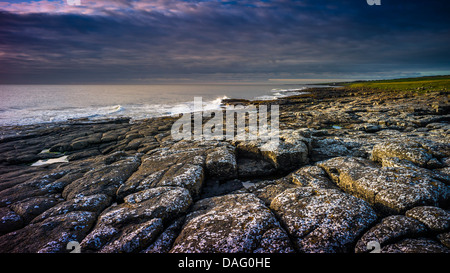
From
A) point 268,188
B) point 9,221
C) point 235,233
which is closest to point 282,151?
point 268,188

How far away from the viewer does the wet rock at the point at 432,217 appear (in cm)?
622

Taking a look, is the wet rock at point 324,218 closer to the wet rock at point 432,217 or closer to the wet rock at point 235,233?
the wet rock at point 235,233

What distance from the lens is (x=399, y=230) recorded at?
6289mm

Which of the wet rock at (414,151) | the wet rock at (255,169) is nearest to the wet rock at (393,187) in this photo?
the wet rock at (414,151)

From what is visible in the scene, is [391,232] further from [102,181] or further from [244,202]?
[102,181]

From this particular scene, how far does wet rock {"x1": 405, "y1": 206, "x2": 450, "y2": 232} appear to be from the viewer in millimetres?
6223

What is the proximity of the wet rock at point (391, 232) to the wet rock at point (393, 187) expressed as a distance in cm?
160

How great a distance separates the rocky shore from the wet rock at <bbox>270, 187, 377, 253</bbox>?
0.04 metres

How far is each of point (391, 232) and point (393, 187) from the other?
131 inches

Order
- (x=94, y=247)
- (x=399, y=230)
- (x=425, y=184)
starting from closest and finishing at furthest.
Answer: (x=399, y=230)
(x=94, y=247)
(x=425, y=184)

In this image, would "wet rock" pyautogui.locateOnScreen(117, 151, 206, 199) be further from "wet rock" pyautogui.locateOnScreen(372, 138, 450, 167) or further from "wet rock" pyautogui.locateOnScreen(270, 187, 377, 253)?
"wet rock" pyautogui.locateOnScreen(372, 138, 450, 167)

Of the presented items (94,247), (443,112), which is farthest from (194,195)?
(443,112)
